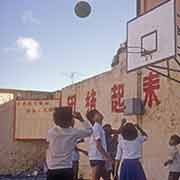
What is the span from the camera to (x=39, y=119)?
646 inches

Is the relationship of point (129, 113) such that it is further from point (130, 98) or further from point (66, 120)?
point (66, 120)

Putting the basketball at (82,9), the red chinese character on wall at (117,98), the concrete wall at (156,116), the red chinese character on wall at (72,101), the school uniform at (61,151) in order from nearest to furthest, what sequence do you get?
the school uniform at (61,151) < the basketball at (82,9) < the concrete wall at (156,116) < the red chinese character on wall at (117,98) < the red chinese character on wall at (72,101)

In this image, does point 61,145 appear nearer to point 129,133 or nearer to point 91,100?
point 129,133

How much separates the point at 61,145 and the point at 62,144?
0.01m

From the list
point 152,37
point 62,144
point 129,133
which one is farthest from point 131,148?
point 152,37

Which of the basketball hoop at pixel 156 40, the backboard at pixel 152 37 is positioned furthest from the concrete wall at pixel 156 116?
the backboard at pixel 152 37

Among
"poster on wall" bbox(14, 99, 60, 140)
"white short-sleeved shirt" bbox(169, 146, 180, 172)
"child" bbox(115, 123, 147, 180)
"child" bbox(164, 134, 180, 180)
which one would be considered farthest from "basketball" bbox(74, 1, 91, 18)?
"poster on wall" bbox(14, 99, 60, 140)

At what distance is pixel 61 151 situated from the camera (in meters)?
4.84

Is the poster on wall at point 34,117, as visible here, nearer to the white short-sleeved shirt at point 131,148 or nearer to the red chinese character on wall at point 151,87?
the red chinese character on wall at point 151,87

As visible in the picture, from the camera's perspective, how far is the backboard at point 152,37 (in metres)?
8.52

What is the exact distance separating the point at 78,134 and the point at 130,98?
6575 mm

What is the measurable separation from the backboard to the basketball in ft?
3.18

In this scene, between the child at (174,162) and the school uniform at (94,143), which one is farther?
the child at (174,162)

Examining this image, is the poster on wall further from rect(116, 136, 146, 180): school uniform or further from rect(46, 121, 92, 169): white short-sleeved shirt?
→ rect(46, 121, 92, 169): white short-sleeved shirt
